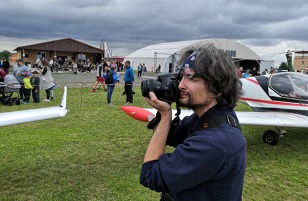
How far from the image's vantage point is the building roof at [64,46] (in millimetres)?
50719

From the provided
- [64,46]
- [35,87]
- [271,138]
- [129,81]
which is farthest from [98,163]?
[64,46]

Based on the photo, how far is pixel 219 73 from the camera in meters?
1.34

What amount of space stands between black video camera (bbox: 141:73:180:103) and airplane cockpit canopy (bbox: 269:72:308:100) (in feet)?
19.8

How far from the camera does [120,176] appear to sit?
457 cm

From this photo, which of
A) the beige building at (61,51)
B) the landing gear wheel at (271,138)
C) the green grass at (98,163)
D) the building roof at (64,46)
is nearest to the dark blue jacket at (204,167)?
the green grass at (98,163)

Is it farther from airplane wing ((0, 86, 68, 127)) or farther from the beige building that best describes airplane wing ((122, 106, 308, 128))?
the beige building

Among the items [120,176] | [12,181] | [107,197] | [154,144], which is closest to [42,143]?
[12,181]

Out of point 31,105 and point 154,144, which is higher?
point 154,144

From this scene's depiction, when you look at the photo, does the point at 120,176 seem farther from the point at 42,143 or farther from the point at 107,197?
the point at 42,143

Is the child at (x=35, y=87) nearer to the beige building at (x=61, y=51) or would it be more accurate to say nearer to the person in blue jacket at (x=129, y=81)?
the person in blue jacket at (x=129, y=81)

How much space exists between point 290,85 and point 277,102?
0.52 metres

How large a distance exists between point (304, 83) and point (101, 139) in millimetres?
5274

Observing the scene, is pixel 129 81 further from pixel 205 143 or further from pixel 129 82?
pixel 205 143

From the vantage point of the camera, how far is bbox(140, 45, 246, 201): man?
1209 mm
